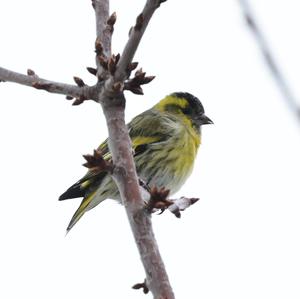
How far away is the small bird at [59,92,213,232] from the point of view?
252 inches

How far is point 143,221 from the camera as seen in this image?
246cm

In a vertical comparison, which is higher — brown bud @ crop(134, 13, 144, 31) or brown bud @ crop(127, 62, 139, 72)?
brown bud @ crop(127, 62, 139, 72)

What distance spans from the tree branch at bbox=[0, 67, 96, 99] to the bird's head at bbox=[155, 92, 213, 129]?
4955 mm

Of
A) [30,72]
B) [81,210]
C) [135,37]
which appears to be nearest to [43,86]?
[30,72]

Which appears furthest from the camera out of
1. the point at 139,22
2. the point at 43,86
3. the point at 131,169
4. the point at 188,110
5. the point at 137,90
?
the point at 188,110

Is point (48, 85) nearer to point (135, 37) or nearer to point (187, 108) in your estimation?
point (135, 37)

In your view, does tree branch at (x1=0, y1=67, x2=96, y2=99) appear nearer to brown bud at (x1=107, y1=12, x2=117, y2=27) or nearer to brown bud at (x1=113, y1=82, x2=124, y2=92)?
brown bud at (x1=113, y1=82, x2=124, y2=92)

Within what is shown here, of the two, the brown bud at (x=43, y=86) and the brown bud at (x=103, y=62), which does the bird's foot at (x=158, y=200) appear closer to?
the brown bud at (x=103, y=62)

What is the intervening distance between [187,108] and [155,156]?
1.66 m

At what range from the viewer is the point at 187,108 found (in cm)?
829

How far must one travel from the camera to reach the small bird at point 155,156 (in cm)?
640

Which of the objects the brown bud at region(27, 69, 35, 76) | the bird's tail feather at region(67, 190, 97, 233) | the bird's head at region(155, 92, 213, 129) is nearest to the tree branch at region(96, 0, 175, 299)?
the brown bud at region(27, 69, 35, 76)

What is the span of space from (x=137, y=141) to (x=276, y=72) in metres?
5.30

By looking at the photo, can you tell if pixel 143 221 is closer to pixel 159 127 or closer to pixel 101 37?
pixel 101 37
